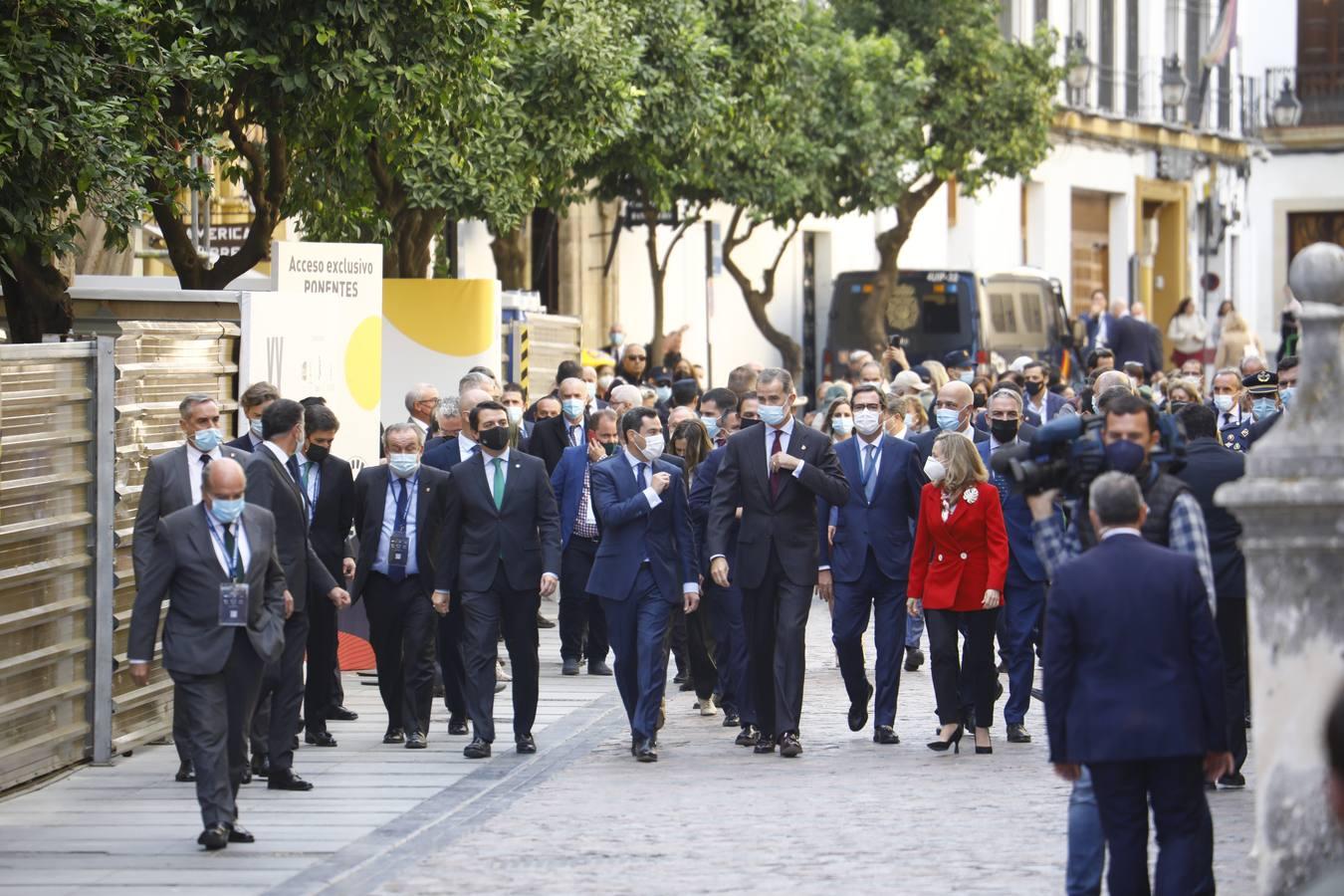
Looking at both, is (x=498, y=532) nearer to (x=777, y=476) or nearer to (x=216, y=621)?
(x=777, y=476)

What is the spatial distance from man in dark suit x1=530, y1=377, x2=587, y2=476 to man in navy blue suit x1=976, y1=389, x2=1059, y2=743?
179 inches

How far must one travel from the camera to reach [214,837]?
10.1 metres

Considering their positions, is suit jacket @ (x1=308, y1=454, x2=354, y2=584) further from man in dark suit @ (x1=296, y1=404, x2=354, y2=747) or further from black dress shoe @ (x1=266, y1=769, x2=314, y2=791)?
black dress shoe @ (x1=266, y1=769, x2=314, y2=791)

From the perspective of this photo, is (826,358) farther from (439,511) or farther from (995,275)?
(439,511)

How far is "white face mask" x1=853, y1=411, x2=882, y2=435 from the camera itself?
13.6 meters

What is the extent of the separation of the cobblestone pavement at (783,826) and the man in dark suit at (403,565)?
957 mm

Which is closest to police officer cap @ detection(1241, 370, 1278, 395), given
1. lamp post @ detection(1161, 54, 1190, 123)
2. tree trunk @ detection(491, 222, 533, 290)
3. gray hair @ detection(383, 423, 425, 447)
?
gray hair @ detection(383, 423, 425, 447)

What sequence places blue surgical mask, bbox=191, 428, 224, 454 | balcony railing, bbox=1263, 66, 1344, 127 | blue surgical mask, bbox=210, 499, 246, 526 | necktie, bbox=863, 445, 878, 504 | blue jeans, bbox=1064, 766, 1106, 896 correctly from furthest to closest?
balcony railing, bbox=1263, 66, 1344, 127 < necktie, bbox=863, 445, 878, 504 < blue surgical mask, bbox=191, 428, 224, 454 < blue surgical mask, bbox=210, 499, 246, 526 < blue jeans, bbox=1064, 766, 1106, 896

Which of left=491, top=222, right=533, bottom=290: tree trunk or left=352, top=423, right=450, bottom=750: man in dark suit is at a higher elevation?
left=491, top=222, right=533, bottom=290: tree trunk

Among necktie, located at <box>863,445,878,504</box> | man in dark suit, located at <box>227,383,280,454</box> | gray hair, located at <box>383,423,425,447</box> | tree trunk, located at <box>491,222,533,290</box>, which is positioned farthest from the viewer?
tree trunk, located at <box>491,222,533,290</box>

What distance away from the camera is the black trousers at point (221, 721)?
1005 centimetres

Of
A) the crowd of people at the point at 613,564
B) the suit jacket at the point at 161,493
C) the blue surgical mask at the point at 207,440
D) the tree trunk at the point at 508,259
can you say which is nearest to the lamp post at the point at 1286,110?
the tree trunk at the point at 508,259

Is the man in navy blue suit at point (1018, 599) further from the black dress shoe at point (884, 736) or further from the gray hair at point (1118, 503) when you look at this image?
the gray hair at point (1118, 503)

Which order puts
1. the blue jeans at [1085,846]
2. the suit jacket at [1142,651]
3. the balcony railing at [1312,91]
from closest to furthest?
the suit jacket at [1142,651], the blue jeans at [1085,846], the balcony railing at [1312,91]
